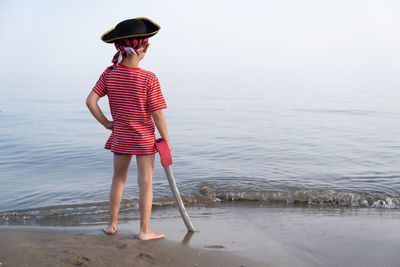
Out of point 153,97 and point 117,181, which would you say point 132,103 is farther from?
point 117,181

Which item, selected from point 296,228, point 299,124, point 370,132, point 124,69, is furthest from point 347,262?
point 299,124

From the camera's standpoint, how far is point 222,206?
5.18 meters

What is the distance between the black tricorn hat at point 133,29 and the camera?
10.4ft

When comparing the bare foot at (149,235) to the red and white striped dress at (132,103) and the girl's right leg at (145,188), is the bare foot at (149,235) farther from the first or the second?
the red and white striped dress at (132,103)

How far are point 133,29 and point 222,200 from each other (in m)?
2.90

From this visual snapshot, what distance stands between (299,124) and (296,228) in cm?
854

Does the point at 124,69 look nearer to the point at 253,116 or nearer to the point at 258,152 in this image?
the point at 258,152

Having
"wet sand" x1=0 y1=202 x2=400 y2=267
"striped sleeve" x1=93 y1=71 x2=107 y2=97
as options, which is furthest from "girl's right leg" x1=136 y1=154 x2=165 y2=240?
"striped sleeve" x1=93 y1=71 x2=107 y2=97

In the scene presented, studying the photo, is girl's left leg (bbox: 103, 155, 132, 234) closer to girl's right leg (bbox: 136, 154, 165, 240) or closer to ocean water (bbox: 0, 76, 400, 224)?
girl's right leg (bbox: 136, 154, 165, 240)

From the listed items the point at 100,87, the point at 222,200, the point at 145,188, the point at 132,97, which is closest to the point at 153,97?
the point at 132,97

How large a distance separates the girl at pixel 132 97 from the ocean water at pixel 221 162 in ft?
5.90

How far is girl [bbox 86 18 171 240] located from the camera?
10.6 feet

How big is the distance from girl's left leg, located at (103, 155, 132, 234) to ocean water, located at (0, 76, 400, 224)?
1.31 m

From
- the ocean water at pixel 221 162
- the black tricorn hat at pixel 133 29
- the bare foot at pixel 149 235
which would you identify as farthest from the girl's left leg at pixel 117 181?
the ocean water at pixel 221 162
